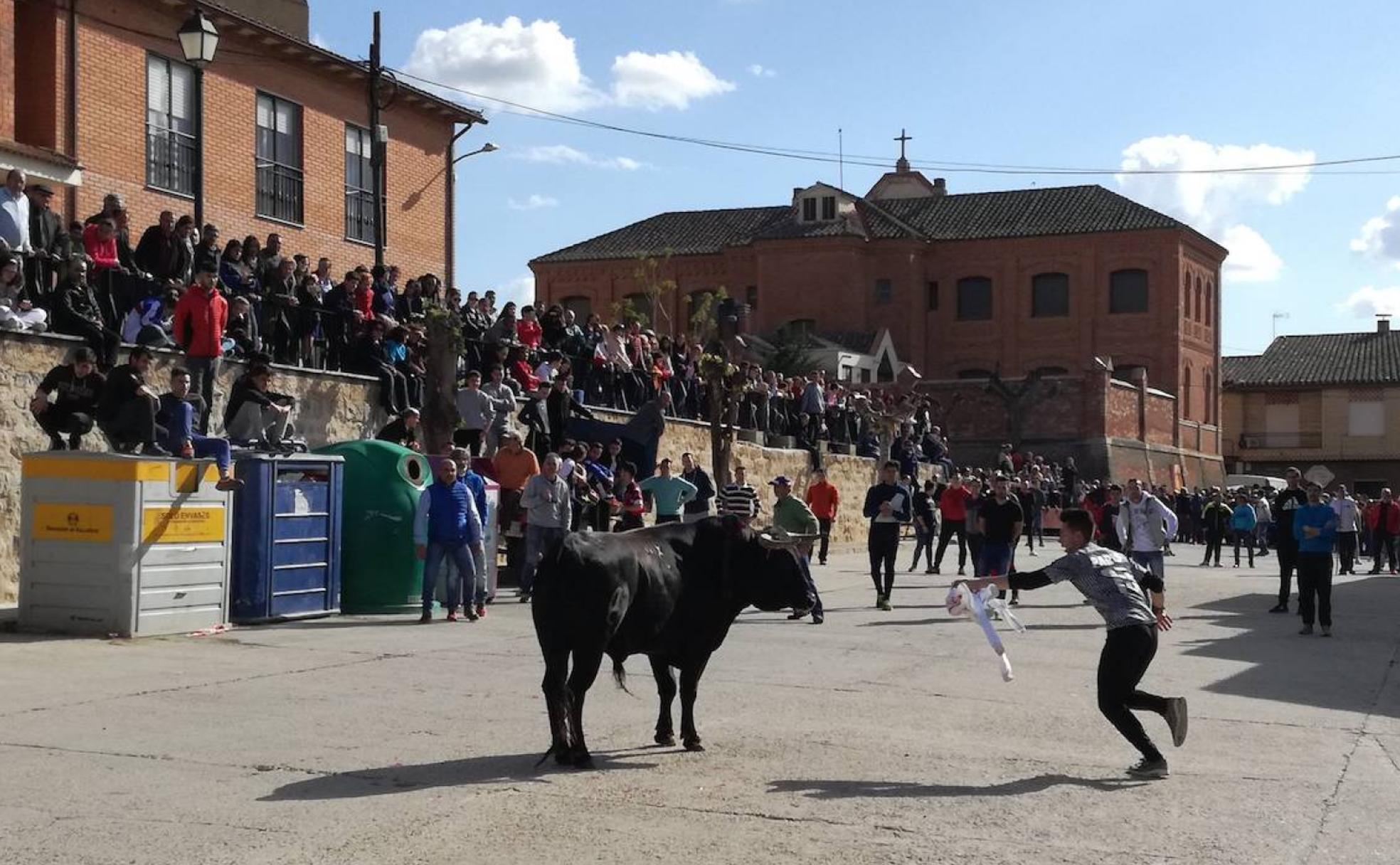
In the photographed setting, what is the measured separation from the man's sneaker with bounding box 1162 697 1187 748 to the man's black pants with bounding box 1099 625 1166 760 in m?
0.05

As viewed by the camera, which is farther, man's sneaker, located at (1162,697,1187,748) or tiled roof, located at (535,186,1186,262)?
tiled roof, located at (535,186,1186,262)

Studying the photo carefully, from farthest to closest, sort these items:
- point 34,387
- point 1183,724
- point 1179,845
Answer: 1. point 34,387
2. point 1183,724
3. point 1179,845

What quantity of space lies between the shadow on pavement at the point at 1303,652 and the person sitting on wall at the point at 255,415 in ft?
30.3

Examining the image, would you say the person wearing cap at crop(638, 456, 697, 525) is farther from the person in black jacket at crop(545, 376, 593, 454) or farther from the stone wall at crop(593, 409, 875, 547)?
the stone wall at crop(593, 409, 875, 547)

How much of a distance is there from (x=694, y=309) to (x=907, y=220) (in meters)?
10.4

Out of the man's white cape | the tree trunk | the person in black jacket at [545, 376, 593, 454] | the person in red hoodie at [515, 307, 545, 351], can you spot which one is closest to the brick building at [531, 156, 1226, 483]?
the person in red hoodie at [515, 307, 545, 351]

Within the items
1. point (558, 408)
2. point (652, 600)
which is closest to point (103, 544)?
point (652, 600)

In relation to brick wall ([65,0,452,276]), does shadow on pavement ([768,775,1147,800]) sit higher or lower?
lower

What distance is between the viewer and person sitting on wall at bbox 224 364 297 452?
16.1m

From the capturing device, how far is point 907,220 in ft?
235

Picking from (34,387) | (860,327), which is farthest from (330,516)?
(860,327)

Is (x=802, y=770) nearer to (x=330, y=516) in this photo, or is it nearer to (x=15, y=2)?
(x=330, y=516)

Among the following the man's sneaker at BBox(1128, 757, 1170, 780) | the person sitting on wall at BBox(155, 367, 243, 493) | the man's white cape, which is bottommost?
the man's sneaker at BBox(1128, 757, 1170, 780)

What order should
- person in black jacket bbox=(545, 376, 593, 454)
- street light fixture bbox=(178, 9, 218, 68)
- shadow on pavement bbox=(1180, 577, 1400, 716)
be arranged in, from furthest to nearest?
person in black jacket bbox=(545, 376, 593, 454)
street light fixture bbox=(178, 9, 218, 68)
shadow on pavement bbox=(1180, 577, 1400, 716)
